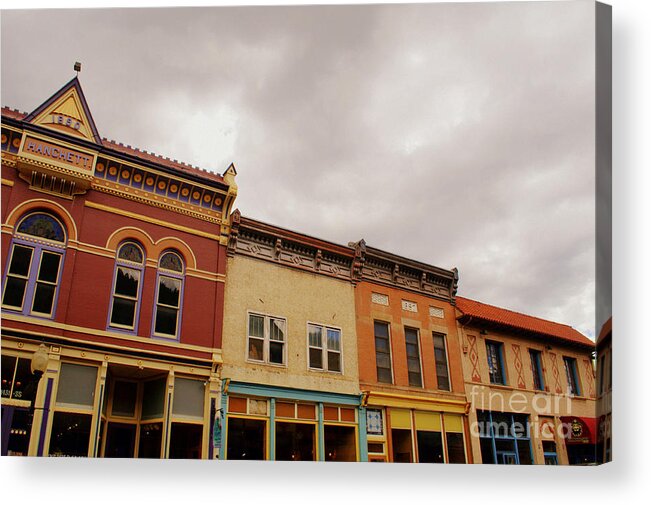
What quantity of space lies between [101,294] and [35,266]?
0.95m

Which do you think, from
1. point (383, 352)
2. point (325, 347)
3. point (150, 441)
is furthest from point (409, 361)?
point (150, 441)

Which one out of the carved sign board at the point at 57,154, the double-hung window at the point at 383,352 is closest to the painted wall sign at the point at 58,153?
the carved sign board at the point at 57,154

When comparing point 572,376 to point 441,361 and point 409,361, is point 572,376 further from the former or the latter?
point 409,361

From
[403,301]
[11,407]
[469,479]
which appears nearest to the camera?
[11,407]

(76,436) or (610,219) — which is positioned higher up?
(610,219)

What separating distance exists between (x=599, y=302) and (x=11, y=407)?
7.85 m

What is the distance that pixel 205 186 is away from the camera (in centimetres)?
979

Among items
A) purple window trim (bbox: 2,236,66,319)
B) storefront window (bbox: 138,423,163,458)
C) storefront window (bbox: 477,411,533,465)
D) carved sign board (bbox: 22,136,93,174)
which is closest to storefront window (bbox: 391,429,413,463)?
storefront window (bbox: 477,411,533,465)

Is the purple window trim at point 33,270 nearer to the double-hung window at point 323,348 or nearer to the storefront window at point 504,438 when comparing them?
the double-hung window at point 323,348

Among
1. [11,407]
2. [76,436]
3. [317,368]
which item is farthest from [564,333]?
[11,407]

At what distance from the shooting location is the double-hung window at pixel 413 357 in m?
10.9

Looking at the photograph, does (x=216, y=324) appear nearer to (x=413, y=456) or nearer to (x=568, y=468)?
(x=413, y=456)

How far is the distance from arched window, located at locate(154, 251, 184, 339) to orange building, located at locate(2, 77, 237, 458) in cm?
2

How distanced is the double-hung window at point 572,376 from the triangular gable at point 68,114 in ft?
27.2
